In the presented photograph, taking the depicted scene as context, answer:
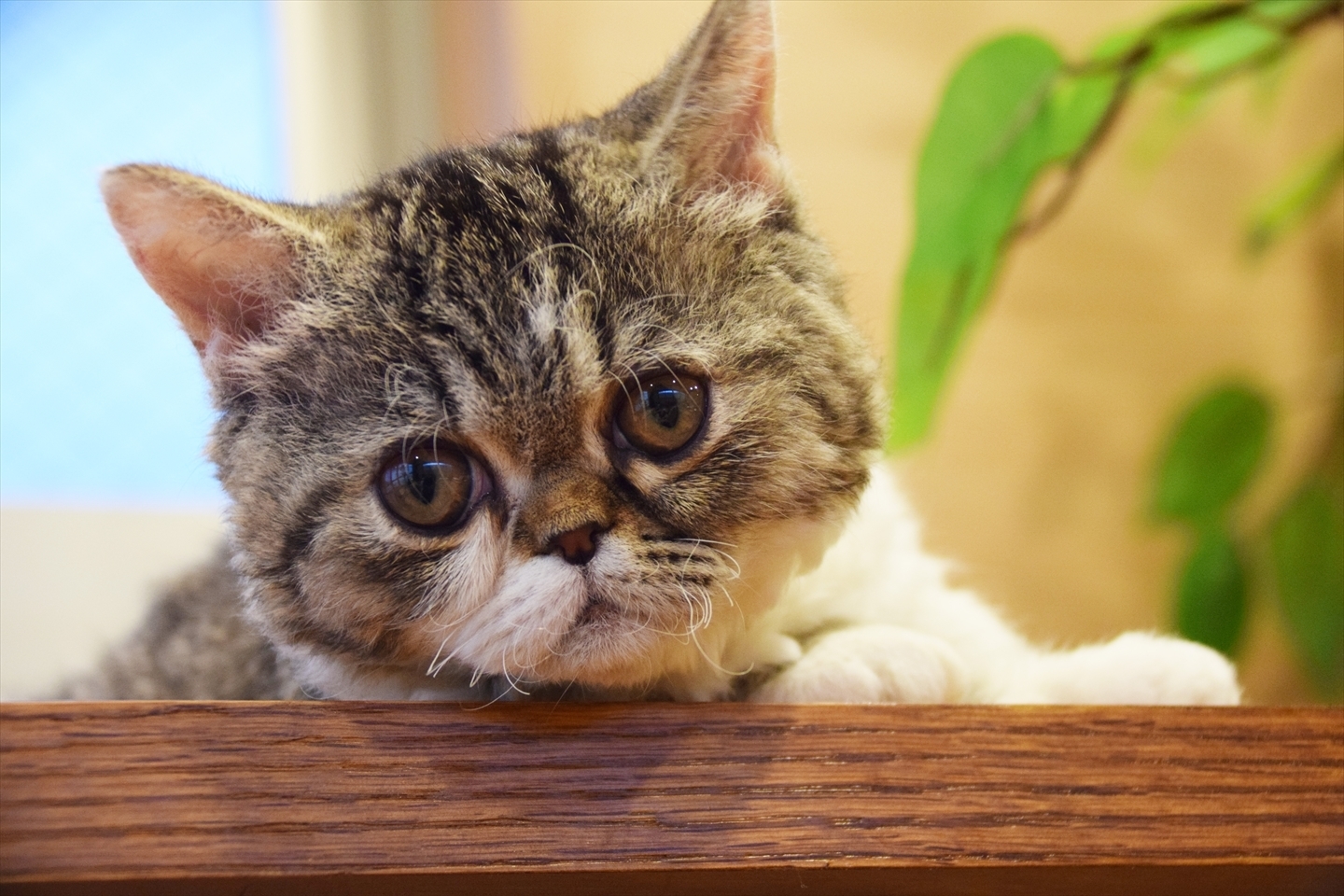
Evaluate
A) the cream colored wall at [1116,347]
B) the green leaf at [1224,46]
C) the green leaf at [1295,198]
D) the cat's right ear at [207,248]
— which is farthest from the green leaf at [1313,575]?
the cat's right ear at [207,248]

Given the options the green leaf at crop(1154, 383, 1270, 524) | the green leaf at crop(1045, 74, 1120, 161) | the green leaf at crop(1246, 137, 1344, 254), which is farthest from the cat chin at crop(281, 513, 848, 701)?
the green leaf at crop(1246, 137, 1344, 254)

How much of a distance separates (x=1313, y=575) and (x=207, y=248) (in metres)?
1.51

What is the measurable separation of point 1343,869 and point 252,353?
37.1 inches

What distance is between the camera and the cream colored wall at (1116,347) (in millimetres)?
1702

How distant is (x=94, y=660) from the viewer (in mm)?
1089

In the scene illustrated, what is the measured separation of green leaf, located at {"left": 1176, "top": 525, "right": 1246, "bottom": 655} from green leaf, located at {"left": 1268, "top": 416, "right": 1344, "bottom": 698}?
57 mm

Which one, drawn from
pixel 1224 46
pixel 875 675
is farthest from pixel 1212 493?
pixel 875 675

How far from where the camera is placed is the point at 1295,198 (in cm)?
165

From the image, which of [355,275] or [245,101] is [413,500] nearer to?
[355,275]

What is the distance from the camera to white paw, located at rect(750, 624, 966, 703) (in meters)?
0.78

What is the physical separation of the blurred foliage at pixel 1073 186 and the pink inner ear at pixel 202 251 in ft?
2.04

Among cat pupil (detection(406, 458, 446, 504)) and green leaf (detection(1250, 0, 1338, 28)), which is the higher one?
green leaf (detection(1250, 0, 1338, 28))

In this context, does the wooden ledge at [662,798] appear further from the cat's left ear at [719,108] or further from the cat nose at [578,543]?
the cat's left ear at [719,108]

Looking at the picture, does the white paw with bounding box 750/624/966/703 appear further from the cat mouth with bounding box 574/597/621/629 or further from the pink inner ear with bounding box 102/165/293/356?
the pink inner ear with bounding box 102/165/293/356
